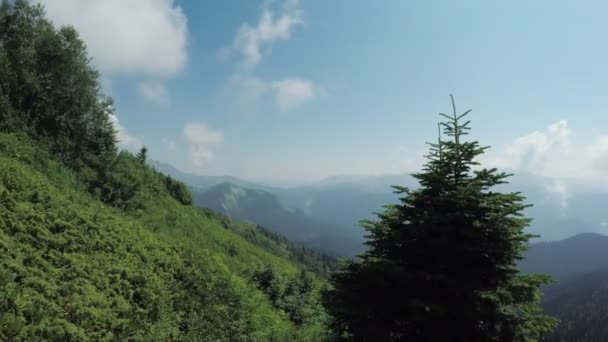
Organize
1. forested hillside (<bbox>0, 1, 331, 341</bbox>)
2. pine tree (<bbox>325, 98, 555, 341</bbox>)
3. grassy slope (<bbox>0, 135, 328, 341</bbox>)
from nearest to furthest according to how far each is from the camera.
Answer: pine tree (<bbox>325, 98, 555, 341</bbox>) → grassy slope (<bbox>0, 135, 328, 341</bbox>) → forested hillside (<bbox>0, 1, 331, 341</bbox>)

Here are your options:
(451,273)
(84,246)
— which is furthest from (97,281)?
(451,273)

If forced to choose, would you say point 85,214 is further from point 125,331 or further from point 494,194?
point 494,194

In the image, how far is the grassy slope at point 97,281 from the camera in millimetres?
12086

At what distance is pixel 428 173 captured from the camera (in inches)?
503

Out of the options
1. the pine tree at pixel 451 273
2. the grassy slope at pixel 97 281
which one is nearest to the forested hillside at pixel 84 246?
the grassy slope at pixel 97 281

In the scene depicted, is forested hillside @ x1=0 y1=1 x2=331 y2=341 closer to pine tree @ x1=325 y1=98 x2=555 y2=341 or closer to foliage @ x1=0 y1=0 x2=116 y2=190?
foliage @ x1=0 y1=0 x2=116 y2=190

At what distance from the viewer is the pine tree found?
11252 mm

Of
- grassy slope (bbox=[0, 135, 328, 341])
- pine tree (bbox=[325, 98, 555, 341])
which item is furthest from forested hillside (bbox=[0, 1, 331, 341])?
pine tree (bbox=[325, 98, 555, 341])

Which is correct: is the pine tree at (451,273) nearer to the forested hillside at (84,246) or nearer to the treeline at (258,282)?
the treeline at (258,282)

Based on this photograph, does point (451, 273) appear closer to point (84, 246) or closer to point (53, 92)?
point (84, 246)

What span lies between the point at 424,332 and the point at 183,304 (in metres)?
11.2

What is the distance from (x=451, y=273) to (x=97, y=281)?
1326 centimetres

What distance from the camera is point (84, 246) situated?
56.1 ft

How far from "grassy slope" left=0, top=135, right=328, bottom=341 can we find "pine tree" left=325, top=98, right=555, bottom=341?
7.70 meters
